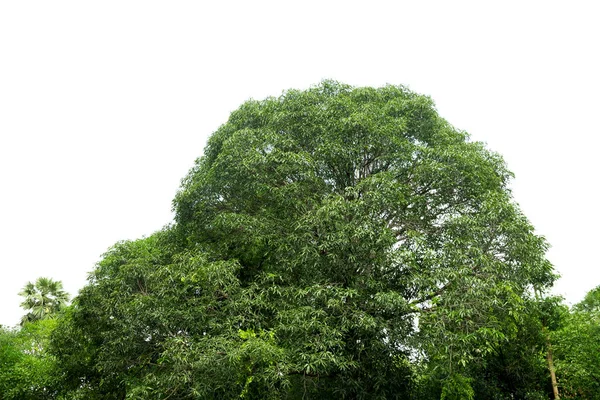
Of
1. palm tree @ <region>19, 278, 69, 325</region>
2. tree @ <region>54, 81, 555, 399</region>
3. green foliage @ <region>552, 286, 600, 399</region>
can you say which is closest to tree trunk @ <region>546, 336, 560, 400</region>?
green foliage @ <region>552, 286, 600, 399</region>

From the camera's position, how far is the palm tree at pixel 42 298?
94.7ft

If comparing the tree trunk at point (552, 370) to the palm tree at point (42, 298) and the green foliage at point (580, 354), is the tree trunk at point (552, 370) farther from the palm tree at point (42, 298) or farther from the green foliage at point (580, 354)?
the palm tree at point (42, 298)

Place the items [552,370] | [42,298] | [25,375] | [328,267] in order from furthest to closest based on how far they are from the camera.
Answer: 1. [42,298]
2. [25,375]
3. [552,370]
4. [328,267]

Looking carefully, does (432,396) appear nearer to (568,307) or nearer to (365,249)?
(568,307)

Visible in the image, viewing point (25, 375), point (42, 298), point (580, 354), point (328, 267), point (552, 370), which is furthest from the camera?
→ point (42, 298)

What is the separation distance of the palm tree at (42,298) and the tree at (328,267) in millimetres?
19993

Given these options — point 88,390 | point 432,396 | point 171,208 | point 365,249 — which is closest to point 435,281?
point 365,249

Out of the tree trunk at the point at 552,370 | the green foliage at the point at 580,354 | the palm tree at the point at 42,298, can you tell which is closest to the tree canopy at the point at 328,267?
the green foliage at the point at 580,354

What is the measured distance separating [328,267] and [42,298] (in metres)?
26.7

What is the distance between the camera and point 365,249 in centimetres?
934

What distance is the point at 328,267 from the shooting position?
971 centimetres

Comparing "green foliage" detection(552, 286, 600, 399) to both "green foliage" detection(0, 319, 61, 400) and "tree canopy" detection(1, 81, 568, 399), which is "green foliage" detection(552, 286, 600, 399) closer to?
"tree canopy" detection(1, 81, 568, 399)

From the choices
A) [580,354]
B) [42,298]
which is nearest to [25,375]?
[42,298]

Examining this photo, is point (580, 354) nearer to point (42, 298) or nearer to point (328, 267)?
point (328, 267)
